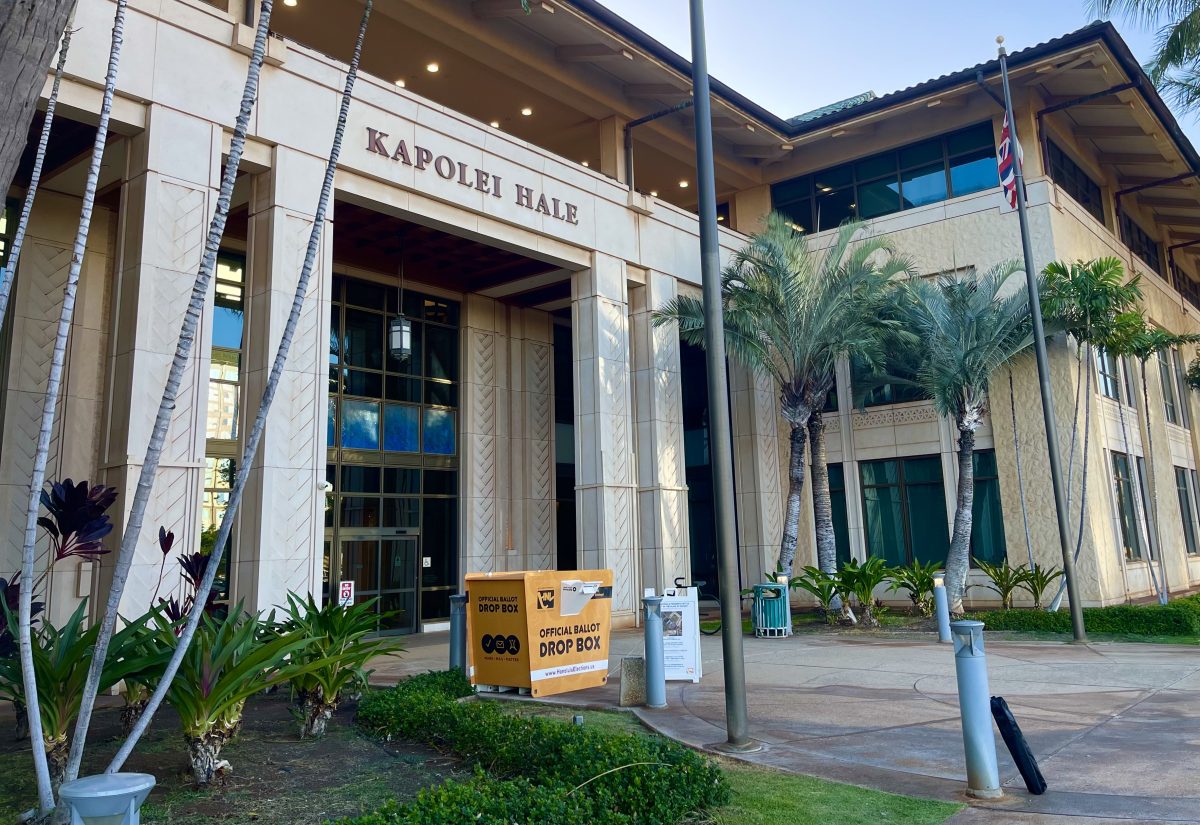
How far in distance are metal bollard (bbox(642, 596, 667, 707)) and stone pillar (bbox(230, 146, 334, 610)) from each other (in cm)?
600

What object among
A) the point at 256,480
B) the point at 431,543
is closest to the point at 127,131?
the point at 256,480

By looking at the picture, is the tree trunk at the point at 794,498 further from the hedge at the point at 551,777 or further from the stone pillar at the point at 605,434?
the hedge at the point at 551,777

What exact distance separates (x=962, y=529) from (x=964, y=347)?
392cm

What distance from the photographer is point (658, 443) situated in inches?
765

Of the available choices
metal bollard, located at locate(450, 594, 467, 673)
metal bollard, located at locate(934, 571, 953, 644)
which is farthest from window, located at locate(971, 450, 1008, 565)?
metal bollard, located at locate(450, 594, 467, 673)

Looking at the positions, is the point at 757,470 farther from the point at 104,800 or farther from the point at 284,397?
the point at 104,800

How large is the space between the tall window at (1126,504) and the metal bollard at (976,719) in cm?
1768

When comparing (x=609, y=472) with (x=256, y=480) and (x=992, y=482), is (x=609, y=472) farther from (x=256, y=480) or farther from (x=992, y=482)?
(x=992, y=482)

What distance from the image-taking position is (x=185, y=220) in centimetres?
1240

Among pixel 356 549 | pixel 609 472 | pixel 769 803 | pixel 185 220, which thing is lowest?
pixel 769 803

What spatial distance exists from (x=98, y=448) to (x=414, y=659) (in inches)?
259

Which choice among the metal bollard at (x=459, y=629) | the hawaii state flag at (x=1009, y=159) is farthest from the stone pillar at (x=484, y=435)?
the hawaii state flag at (x=1009, y=159)

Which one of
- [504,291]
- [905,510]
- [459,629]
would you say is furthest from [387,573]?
[905,510]

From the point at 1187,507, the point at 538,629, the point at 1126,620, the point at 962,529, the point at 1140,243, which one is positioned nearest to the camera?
the point at 538,629
